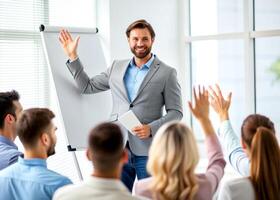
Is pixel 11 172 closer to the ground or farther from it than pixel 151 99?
closer to the ground

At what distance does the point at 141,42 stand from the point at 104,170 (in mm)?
2251

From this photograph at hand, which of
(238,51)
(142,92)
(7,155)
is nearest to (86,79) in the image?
(142,92)

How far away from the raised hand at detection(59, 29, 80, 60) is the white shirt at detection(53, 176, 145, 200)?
2.40 m

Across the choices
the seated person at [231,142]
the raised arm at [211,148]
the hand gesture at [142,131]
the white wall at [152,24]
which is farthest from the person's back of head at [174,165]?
the white wall at [152,24]

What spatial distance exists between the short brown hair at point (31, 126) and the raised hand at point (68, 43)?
171 cm

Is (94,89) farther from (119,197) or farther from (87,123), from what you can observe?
(119,197)

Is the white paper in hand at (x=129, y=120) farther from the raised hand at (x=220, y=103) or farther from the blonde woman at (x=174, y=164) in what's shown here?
the blonde woman at (x=174, y=164)

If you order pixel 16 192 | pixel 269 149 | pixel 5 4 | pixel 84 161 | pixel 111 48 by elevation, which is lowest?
pixel 84 161

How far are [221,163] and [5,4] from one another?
297 centimetres

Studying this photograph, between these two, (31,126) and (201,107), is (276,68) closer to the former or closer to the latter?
(201,107)

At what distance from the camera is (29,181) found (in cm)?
260

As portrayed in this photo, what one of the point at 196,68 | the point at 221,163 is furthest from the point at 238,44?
the point at 221,163

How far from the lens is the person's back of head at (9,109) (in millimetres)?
3435

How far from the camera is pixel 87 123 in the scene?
15.4 ft
